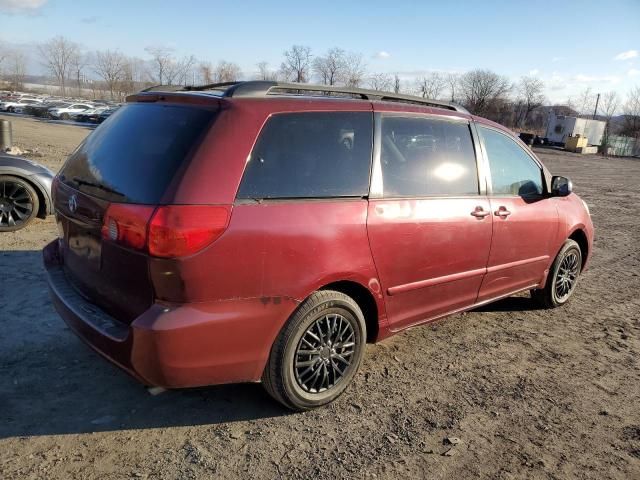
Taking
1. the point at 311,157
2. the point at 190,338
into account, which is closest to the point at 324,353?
the point at 190,338

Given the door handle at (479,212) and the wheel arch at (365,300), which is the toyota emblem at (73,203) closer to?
the wheel arch at (365,300)

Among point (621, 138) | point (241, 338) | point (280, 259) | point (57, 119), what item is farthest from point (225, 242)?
point (621, 138)

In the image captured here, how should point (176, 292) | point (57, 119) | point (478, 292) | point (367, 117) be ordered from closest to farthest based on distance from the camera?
point (176, 292) → point (367, 117) → point (478, 292) → point (57, 119)

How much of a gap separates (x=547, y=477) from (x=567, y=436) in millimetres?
459

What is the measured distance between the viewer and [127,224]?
2.50 m

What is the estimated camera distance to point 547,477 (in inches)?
104

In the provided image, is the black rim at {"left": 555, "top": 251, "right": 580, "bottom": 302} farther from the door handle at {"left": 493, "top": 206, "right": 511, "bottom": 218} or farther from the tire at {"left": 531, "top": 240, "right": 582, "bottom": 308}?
the door handle at {"left": 493, "top": 206, "right": 511, "bottom": 218}

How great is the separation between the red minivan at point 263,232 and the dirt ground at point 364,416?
350mm

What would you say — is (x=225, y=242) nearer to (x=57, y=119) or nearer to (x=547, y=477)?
(x=547, y=477)

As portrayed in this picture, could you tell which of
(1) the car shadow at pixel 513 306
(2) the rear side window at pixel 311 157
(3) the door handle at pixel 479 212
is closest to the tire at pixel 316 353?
(2) the rear side window at pixel 311 157

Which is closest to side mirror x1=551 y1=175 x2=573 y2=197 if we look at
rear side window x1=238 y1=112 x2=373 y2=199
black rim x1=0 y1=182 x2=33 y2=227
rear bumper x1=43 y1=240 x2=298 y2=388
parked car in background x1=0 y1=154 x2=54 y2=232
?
rear side window x1=238 y1=112 x2=373 y2=199

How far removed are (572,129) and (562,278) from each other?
5495cm

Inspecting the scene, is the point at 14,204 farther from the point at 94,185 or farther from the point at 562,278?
the point at 562,278

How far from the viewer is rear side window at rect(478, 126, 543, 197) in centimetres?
415
